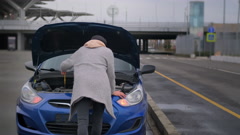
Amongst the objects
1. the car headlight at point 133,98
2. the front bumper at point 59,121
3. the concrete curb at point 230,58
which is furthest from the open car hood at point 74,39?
the concrete curb at point 230,58

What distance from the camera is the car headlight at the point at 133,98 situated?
417 centimetres

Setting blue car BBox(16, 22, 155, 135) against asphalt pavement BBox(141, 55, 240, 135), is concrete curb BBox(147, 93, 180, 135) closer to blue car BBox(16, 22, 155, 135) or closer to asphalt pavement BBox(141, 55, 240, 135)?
asphalt pavement BBox(141, 55, 240, 135)

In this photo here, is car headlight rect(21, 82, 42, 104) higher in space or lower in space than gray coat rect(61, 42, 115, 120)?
lower

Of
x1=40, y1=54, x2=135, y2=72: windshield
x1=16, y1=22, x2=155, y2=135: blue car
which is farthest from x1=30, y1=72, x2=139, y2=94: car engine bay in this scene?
x1=40, y1=54, x2=135, y2=72: windshield

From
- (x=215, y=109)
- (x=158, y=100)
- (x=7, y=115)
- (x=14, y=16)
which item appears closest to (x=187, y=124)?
(x=215, y=109)

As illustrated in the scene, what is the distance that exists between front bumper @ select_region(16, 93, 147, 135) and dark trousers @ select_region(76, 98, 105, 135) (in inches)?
11.0

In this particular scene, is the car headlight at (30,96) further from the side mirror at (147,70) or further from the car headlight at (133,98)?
the side mirror at (147,70)

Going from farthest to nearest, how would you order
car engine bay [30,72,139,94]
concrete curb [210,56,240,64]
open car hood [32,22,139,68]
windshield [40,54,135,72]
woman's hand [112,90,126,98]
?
concrete curb [210,56,240,64] → windshield [40,54,135,72] → open car hood [32,22,139,68] → car engine bay [30,72,139,94] → woman's hand [112,90,126,98]

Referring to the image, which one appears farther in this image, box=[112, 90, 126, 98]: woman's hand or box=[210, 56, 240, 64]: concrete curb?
box=[210, 56, 240, 64]: concrete curb

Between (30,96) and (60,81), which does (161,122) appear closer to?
(60,81)

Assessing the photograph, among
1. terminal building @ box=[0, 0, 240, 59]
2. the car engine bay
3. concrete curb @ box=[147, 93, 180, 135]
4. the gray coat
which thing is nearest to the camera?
the gray coat

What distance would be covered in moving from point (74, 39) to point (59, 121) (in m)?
1.91

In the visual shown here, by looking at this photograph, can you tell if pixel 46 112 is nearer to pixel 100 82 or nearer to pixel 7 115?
pixel 100 82

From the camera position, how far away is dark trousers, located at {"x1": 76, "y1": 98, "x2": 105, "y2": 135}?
3.56 meters
